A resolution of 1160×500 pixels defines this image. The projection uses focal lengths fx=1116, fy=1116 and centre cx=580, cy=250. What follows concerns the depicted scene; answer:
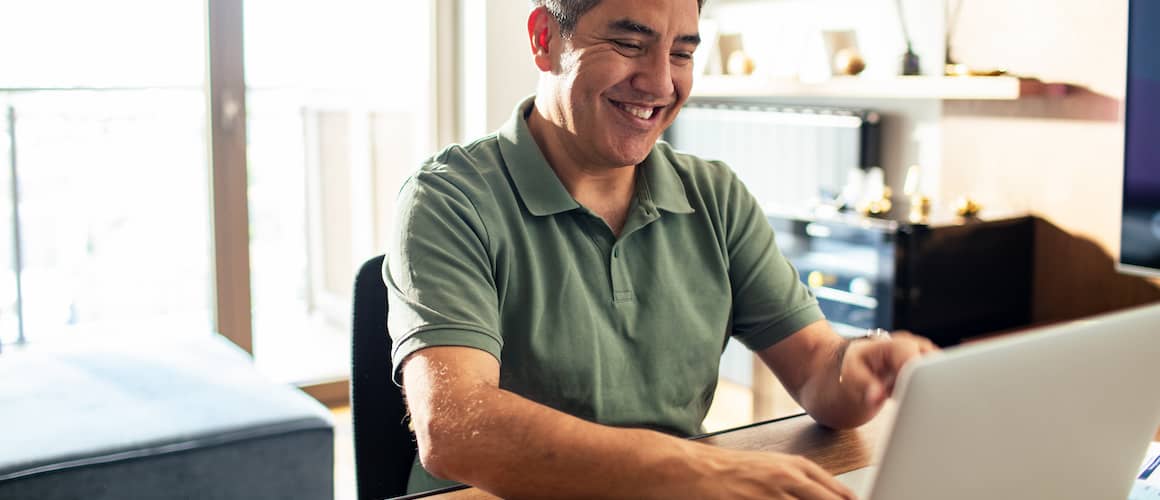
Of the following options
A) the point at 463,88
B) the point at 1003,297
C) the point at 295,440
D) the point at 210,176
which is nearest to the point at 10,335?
the point at 210,176

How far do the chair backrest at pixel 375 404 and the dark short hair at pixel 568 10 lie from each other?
37 cm

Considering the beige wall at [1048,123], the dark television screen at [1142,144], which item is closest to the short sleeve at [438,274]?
the dark television screen at [1142,144]

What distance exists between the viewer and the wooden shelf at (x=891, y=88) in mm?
2732

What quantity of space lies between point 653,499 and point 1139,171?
190 cm

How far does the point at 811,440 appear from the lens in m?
1.23

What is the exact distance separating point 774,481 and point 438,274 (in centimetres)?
44

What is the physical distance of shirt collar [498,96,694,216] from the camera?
52.8 inches

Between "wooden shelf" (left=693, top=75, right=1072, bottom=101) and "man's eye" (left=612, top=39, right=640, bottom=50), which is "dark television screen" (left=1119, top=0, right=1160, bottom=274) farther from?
"man's eye" (left=612, top=39, right=640, bottom=50)

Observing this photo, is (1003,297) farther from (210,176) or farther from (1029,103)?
(210,176)

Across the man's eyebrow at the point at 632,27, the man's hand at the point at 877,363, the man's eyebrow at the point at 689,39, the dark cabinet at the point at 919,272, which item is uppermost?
→ the man's eyebrow at the point at 632,27

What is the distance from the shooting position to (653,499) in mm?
955

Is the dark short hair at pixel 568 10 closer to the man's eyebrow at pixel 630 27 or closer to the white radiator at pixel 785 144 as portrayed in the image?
the man's eyebrow at pixel 630 27

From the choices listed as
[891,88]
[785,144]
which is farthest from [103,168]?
[891,88]

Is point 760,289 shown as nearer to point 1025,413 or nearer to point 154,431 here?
point 1025,413
